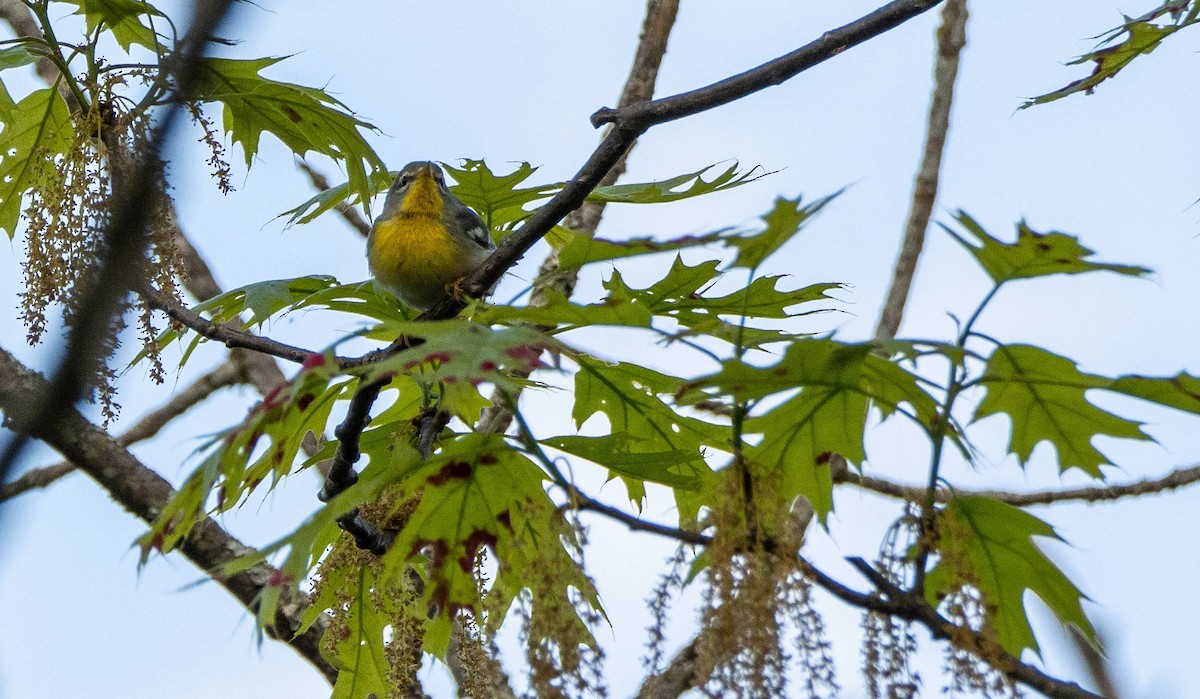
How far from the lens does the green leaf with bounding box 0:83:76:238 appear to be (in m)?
3.20

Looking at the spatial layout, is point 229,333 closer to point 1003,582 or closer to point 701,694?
point 701,694

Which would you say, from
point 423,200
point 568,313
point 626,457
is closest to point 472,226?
point 423,200

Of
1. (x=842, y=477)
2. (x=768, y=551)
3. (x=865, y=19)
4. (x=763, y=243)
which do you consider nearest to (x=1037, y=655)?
(x=768, y=551)

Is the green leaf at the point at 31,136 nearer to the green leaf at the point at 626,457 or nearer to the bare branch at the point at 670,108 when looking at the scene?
the bare branch at the point at 670,108

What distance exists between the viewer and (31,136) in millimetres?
3244

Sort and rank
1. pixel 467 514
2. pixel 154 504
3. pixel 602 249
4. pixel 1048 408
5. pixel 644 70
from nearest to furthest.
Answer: pixel 602 249 < pixel 1048 408 < pixel 467 514 < pixel 154 504 < pixel 644 70

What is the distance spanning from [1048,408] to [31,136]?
2.66m

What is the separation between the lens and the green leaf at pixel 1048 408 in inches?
73.4

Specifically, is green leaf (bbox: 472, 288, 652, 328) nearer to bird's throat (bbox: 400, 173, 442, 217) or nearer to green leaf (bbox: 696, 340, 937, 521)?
green leaf (bbox: 696, 340, 937, 521)

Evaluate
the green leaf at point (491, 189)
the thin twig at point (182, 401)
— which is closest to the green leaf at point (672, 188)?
the green leaf at point (491, 189)

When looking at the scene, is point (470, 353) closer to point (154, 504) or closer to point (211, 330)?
point (211, 330)

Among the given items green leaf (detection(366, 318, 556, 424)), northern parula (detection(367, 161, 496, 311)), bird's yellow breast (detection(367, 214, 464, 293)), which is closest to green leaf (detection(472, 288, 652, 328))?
green leaf (detection(366, 318, 556, 424))

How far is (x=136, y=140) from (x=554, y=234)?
1145mm

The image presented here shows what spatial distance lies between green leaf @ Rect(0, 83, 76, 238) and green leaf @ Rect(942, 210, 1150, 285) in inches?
94.9
